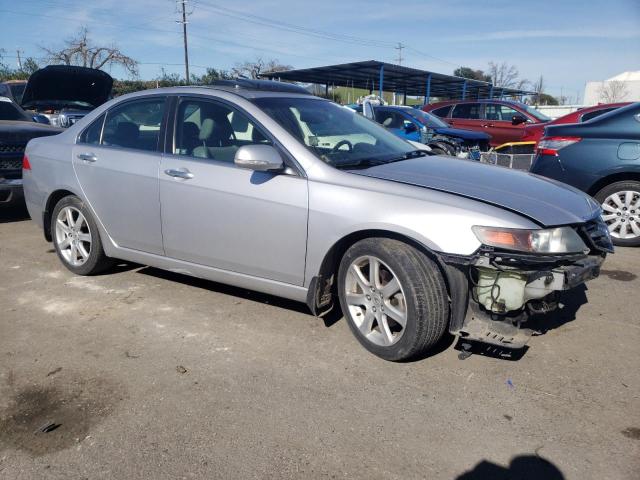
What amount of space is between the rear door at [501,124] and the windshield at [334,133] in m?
10.0

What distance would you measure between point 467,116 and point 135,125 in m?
11.5

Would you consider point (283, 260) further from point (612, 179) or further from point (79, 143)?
point (612, 179)

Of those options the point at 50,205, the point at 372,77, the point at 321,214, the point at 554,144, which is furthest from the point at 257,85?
the point at 372,77

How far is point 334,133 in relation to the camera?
3.93 m

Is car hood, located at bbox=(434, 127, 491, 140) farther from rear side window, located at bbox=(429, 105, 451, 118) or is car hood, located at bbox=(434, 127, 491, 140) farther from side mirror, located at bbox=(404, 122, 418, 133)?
rear side window, located at bbox=(429, 105, 451, 118)

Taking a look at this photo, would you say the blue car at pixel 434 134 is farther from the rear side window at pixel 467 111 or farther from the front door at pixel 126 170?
the front door at pixel 126 170

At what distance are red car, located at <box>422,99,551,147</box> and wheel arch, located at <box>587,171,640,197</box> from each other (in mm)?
7538

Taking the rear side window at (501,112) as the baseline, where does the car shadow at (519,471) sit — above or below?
below

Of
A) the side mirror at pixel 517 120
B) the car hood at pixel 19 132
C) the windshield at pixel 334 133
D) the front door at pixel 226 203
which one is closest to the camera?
the front door at pixel 226 203

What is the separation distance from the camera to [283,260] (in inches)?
136

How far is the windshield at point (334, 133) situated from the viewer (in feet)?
11.8

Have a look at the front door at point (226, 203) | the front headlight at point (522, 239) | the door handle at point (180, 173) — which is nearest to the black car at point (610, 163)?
the front headlight at point (522, 239)

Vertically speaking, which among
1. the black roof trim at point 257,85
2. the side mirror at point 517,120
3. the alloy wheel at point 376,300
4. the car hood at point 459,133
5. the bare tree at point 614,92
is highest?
the bare tree at point 614,92

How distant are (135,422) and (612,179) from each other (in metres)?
5.31
